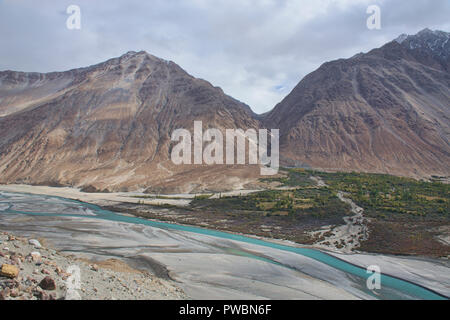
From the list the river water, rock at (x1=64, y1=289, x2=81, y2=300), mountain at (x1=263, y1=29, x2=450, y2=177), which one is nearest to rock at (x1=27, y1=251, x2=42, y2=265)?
rock at (x1=64, y1=289, x2=81, y2=300)

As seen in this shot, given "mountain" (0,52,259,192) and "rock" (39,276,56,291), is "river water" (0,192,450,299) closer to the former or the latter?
"rock" (39,276,56,291)

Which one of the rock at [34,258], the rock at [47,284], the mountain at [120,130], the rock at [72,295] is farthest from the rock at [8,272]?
the mountain at [120,130]

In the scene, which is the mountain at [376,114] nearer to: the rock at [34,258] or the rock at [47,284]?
the rock at [34,258]

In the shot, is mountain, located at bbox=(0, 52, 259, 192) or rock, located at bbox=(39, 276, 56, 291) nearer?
rock, located at bbox=(39, 276, 56, 291)

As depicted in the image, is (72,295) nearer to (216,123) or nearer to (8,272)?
(8,272)

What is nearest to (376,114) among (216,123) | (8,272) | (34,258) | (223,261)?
(216,123)

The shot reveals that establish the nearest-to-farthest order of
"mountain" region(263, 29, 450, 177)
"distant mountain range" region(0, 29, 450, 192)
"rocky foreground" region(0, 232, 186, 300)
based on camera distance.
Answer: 1. "rocky foreground" region(0, 232, 186, 300)
2. "distant mountain range" region(0, 29, 450, 192)
3. "mountain" region(263, 29, 450, 177)
